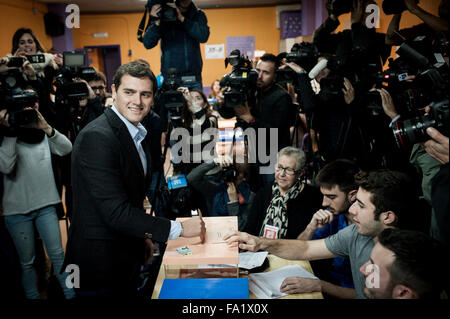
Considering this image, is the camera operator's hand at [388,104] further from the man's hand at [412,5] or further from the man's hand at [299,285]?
the man's hand at [299,285]

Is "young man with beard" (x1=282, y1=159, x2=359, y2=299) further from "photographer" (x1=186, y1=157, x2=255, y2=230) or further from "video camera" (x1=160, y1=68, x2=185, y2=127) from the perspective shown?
"video camera" (x1=160, y1=68, x2=185, y2=127)

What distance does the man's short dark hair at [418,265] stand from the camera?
80 cm

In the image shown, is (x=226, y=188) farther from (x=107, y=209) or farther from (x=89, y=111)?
(x=107, y=209)

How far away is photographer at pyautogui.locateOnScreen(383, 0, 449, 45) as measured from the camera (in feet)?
3.55

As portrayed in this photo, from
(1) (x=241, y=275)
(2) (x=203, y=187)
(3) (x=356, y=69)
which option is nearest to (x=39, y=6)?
(2) (x=203, y=187)

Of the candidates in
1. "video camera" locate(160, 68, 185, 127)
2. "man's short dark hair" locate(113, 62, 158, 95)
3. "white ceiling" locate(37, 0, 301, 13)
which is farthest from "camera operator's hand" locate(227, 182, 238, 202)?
"white ceiling" locate(37, 0, 301, 13)

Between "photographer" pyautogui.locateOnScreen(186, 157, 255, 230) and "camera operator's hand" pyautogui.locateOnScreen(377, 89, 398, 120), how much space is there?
0.99 metres

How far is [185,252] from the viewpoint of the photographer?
4.16ft

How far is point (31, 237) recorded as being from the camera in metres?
1.82

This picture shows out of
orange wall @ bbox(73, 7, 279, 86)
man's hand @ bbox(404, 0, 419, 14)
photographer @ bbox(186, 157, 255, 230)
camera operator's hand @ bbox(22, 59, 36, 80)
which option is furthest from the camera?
orange wall @ bbox(73, 7, 279, 86)

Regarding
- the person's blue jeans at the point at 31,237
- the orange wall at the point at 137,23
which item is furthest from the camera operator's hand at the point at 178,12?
the orange wall at the point at 137,23

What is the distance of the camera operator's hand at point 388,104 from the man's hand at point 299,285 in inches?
35.0

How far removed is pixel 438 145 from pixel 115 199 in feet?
3.17

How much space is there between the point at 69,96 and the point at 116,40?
633 cm
